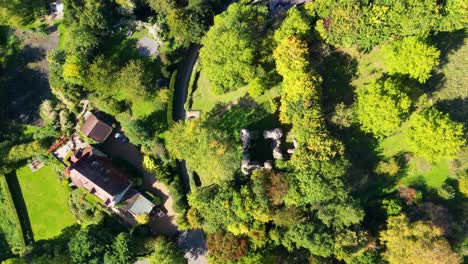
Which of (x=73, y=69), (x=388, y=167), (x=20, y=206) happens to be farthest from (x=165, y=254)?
(x=388, y=167)

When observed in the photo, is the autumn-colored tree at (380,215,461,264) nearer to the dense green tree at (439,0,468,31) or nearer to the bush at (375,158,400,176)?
the bush at (375,158,400,176)

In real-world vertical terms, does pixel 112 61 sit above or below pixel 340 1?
below

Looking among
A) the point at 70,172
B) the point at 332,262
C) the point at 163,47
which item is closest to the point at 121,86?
the point at 163,47

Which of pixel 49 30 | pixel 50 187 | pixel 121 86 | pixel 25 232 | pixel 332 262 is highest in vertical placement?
pixel 49 30

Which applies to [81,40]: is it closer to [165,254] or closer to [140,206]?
[140,206]

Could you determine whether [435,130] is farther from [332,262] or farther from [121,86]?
[121,86]

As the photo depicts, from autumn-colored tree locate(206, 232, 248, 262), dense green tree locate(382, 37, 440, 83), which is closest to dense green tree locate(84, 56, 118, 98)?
autumn-colored tree locate(206, 232, 248, 262)
